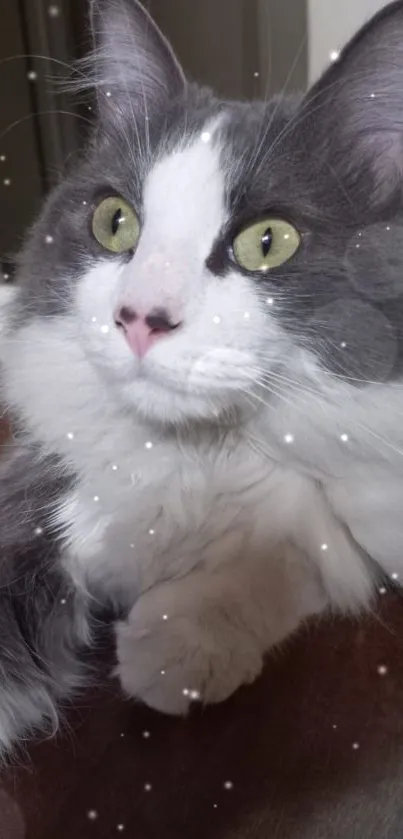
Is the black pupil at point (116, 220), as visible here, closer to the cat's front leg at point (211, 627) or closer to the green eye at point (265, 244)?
the green eye at point (265, 244)

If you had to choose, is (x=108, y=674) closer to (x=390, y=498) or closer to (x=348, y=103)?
(x=390, y=498)

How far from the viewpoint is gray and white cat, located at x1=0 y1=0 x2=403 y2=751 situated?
54 centimetres

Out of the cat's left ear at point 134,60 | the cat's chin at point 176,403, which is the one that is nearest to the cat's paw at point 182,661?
the cat's chin at point 176,403

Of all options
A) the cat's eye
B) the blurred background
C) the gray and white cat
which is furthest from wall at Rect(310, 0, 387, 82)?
the cat's eye

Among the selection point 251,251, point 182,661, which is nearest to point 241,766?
point 182,661

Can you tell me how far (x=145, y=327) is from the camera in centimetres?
50

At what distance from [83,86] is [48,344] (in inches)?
9.4

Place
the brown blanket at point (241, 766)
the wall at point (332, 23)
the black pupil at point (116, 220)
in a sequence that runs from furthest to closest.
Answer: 1. the wall at point (332, 23)
2. the black pupil at point (116, 220)
3. the brown blanket at point (241, 766)

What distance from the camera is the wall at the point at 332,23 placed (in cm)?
77

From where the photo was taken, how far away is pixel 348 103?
565 millimetres

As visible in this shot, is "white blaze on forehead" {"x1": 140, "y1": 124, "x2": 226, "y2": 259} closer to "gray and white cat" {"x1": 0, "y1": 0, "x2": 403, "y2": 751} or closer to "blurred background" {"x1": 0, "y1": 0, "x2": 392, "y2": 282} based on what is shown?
"gray and white cat" {"x1": 0, "y1": 0, "x2": 403, "y2": 751}

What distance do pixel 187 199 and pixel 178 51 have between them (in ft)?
1.04

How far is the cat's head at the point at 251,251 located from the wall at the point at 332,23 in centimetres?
18

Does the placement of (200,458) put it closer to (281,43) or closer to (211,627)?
(211,627)
